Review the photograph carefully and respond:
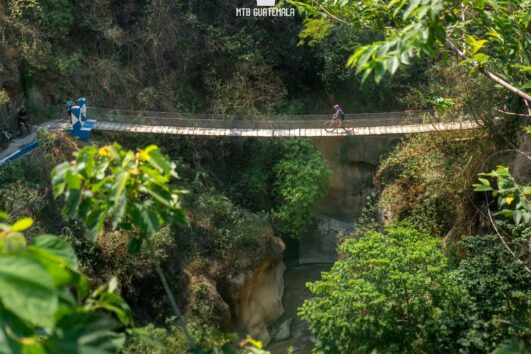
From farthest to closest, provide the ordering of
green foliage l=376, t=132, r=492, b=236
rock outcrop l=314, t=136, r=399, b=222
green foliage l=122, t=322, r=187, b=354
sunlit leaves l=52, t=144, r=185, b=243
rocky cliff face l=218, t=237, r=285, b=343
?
rock outcrop l=314, t=136, r=399, b=222
rocky cliff face l=218, t=237, r=285, b=343
green foliage l=376, t=132, r=492, b=236
green foliage l=122, t=322, r=187, b=354
sunlit leaves l=52, t=144, r=185, b=243

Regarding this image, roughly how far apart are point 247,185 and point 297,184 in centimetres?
174

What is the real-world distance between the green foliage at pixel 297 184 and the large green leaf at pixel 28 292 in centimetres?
1528

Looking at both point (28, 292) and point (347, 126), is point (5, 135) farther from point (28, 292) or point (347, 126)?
→ point (28, 292)

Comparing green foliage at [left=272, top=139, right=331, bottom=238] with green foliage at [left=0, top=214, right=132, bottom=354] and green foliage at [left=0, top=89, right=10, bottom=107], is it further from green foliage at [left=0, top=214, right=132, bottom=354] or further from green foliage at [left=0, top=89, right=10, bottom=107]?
green foliage at [left=0, top=214, right=132, bottom=354]

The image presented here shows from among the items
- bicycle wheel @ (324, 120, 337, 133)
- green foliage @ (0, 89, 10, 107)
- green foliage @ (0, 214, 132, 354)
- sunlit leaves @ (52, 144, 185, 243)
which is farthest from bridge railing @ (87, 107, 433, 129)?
green foliage @ (0, 214, 132, 354)

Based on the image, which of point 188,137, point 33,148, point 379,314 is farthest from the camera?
point 188,137

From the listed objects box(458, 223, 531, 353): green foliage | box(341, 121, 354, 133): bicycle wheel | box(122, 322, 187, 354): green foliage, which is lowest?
box(122, 322, 187, 354): green foliage

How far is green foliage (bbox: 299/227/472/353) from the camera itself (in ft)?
32.4

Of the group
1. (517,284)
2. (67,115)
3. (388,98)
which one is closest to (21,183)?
(67,115)

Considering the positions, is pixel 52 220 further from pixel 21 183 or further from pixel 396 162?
pixel 396 162

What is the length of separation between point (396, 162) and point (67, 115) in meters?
9.67

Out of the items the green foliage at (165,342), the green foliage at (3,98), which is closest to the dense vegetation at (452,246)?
the green foliage at (165,342)

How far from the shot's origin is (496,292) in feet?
31.4

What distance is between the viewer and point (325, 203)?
20.5 meters
